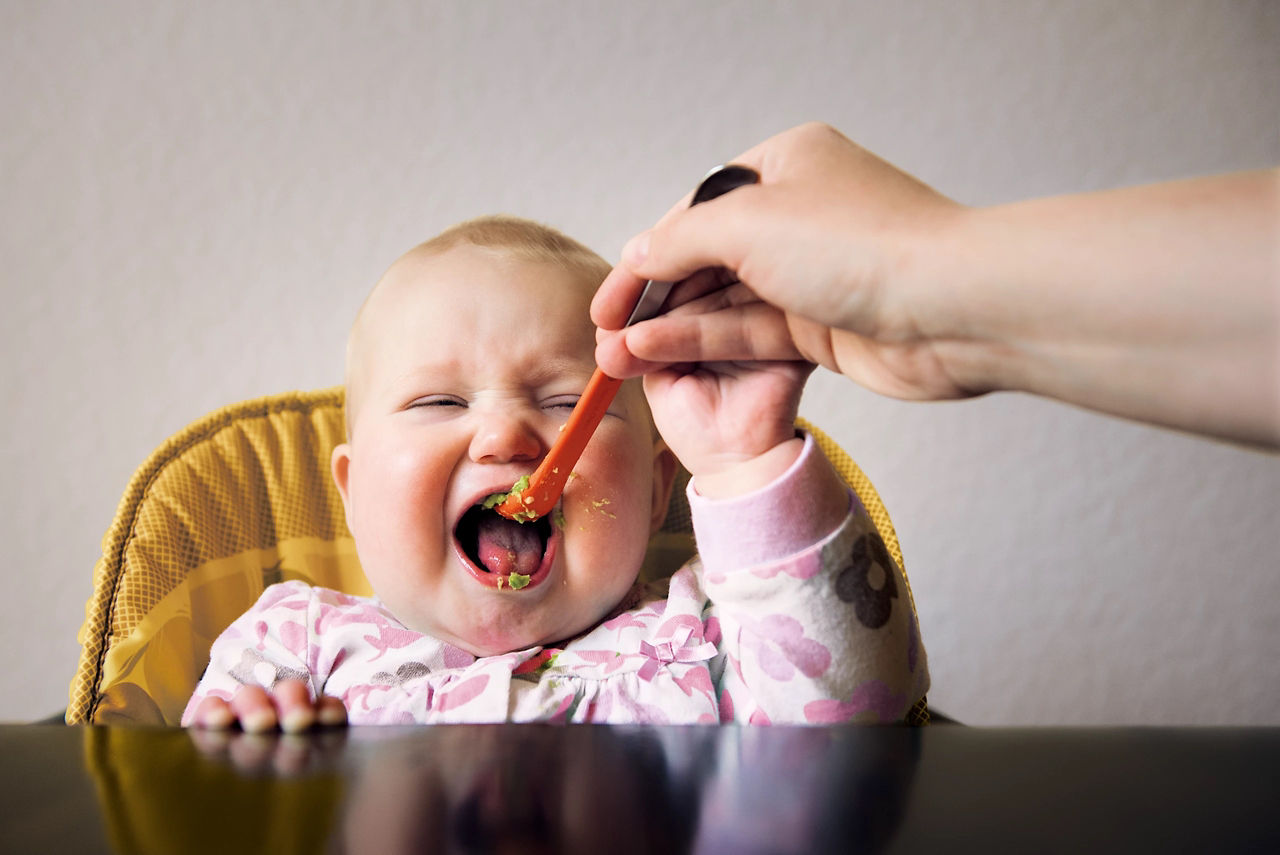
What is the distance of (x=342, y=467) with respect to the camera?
97cm

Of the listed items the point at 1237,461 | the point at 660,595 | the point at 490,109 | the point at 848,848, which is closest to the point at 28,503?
the point at 490,109

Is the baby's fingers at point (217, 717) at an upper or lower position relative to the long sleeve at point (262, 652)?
upper

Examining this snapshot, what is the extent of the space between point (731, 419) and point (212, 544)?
2.10 feet

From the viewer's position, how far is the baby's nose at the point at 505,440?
29.6 inches

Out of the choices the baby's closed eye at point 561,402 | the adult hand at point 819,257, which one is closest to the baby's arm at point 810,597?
the adult hand at point 819,257

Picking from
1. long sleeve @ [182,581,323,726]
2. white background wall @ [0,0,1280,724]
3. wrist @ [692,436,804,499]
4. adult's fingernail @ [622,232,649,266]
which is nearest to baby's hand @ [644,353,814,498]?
wrist @ [692,436,804,499]

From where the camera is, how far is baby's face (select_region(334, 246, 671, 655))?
0.78 meters

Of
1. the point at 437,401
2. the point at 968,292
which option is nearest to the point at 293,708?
the point at 437,401

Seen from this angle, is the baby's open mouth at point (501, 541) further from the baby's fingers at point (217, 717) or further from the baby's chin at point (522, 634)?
the baby's fingers at point (217, 717)

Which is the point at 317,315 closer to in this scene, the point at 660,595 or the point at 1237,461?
the point at 660,595

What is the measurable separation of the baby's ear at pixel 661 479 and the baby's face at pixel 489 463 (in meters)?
0.06

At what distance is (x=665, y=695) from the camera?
735 mm

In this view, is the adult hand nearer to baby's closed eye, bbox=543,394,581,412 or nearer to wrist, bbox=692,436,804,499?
wrist, bbox=692,436,804,499

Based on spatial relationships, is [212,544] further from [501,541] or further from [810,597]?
[810,597]
